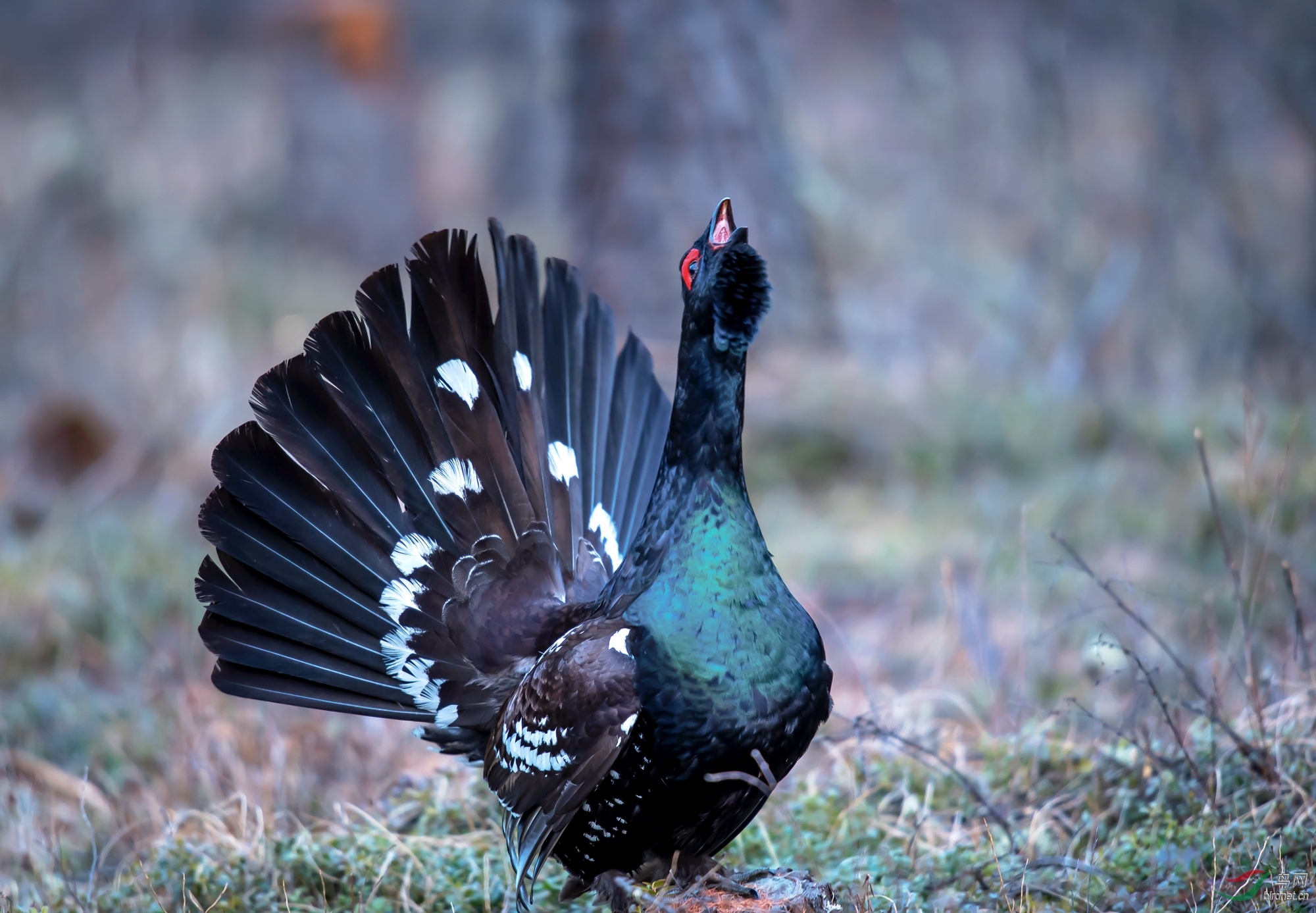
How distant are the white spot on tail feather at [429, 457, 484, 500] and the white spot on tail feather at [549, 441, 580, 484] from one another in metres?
0.28

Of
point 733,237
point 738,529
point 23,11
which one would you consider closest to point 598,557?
point 738,529

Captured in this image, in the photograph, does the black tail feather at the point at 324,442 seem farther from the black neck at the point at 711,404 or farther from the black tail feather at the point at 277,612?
the black neck at the point at 711,404

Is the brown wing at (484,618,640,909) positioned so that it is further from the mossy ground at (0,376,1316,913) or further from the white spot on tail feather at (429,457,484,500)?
the white spot on tail feather at (429,457,484,500)

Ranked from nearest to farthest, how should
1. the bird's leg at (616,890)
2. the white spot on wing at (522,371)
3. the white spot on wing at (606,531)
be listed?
the bird's leg at (616,890), the white spot on wing at (522,371), the white spot on wing at (606,531)

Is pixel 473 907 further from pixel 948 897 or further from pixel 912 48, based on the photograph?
pixel 912 48

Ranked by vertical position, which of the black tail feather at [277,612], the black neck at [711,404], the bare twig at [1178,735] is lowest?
the bare twig at [1178,735]

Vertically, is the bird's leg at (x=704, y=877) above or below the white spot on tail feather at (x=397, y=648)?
below

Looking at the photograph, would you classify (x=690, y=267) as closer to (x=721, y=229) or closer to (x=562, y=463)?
(x=721, y=229)

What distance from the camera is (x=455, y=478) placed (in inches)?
141

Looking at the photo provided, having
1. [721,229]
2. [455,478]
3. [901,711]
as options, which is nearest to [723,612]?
[721,229]

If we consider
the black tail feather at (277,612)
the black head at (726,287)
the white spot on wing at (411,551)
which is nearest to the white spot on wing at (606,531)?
the white spot on wing at (411,551)

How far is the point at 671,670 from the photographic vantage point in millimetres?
2727

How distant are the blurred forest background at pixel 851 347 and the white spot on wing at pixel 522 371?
1.38m

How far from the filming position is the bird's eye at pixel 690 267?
2.95 metres
